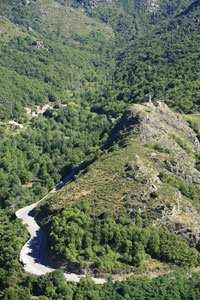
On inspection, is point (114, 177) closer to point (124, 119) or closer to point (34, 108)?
point (124, 119)

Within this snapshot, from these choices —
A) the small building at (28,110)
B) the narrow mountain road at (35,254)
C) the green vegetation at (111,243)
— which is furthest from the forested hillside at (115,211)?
the small building at (28,110)

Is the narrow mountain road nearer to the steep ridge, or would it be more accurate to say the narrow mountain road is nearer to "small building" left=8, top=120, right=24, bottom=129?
the steep ridge

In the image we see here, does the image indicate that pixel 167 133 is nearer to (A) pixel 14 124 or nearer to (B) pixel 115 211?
(B) pixel 115 211

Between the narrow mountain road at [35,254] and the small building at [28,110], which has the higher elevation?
the narrow mountain road at [35,254]

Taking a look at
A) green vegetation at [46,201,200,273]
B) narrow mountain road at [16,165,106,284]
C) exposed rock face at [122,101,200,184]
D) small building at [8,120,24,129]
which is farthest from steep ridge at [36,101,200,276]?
small building at [8,120,24,129]

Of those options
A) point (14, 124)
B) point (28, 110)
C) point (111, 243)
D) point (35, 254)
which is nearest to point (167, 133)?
point (111, 243)

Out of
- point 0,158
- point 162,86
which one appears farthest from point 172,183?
point 162,86

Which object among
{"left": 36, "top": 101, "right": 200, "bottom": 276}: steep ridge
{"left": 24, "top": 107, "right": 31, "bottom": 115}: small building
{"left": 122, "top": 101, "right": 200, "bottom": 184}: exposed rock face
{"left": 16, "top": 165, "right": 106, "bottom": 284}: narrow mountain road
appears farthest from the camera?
{"left": 24, "top": 107, "right": 31, "bottom": 115}: small building

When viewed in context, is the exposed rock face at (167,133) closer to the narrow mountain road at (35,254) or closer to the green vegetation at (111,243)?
the green vegetation at (111,243)
